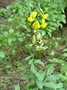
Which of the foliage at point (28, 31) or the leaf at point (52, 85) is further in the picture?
the foliage at point (28, 31)

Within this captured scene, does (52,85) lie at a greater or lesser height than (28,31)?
lesser

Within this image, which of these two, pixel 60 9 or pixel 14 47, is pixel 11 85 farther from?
pixel 60 9

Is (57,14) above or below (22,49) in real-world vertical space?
above

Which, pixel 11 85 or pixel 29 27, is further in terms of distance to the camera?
pixel 29 27

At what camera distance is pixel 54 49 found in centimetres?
350

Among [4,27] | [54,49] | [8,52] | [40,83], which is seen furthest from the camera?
[54,49]

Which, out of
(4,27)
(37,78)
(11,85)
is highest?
→ (4,27)

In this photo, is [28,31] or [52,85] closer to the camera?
[52,85]

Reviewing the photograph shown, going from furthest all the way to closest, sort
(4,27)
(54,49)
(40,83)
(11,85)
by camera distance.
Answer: (54,49) < (4,27) < (11,85) < (40,83)

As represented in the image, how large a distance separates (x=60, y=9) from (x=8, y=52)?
953 millimetres

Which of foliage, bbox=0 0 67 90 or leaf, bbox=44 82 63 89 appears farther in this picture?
foliage, bbox=0 0 67 90

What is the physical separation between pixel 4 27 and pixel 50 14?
63cm

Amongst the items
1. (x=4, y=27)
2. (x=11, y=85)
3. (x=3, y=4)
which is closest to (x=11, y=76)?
(x=11, y=85)

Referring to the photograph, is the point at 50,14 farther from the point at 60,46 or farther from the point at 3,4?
the point at 3,4
